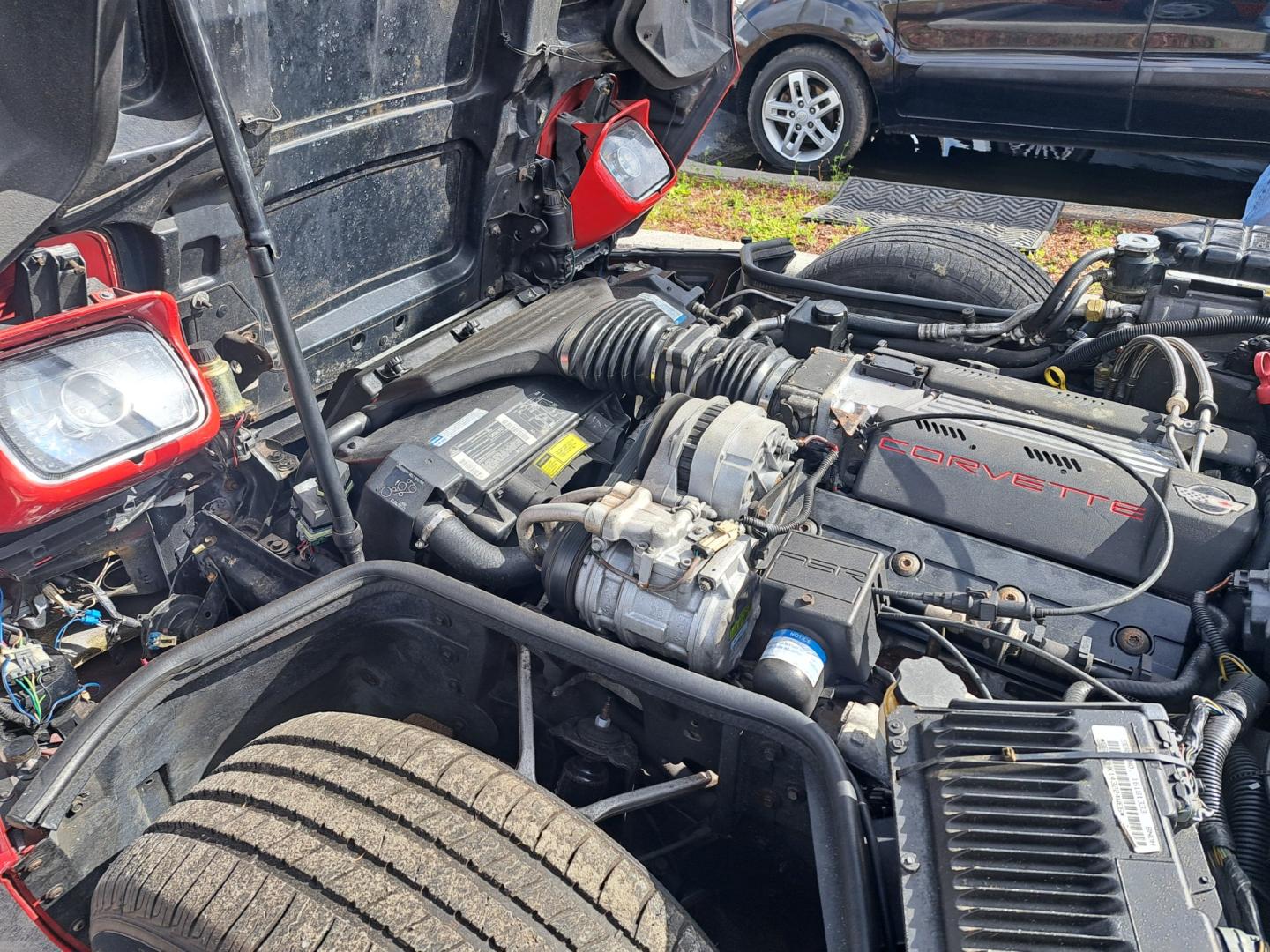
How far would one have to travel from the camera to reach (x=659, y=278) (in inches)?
132

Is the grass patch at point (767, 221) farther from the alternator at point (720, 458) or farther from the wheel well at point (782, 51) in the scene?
the alternator at point (720, 458)

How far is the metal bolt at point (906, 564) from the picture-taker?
2135 millimetres

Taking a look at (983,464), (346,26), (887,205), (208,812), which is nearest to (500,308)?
(346,26)

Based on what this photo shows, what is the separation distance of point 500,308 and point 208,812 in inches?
67.3

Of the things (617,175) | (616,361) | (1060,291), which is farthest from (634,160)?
(1060,291)

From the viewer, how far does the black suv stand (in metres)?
5.81

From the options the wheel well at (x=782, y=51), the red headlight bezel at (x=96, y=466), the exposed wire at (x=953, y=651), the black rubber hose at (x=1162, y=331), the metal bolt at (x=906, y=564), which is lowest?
the exposed wire at (x=953, y=651)

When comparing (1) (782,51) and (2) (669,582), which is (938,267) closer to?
(2) (669,582)

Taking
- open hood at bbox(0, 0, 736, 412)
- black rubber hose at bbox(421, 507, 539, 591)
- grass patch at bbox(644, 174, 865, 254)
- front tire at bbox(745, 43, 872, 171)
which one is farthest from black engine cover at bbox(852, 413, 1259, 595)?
front tire at bbox(745, 43, 872, 171)

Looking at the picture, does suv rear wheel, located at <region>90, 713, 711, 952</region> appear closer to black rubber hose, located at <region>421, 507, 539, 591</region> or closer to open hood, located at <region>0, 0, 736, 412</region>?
black rubber hose, located at <region>421, 507, 539, 591</region>

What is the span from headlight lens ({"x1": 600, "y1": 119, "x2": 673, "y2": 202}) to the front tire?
4041 millimetres

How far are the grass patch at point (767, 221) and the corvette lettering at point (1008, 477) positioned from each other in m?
3.49

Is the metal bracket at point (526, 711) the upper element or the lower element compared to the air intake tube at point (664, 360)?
lower

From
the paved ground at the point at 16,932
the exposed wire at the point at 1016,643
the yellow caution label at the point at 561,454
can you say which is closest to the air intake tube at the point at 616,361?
the yellow caution label at the point at 561,454
